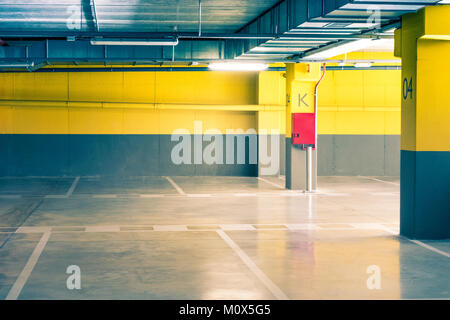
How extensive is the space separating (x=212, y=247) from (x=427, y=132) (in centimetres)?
404

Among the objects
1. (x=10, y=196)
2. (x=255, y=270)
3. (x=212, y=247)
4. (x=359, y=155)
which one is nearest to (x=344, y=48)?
(x=212, y=247)

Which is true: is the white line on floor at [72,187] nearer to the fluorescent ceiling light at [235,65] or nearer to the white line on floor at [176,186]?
the white line on floor at [176,186]

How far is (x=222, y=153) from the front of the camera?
898 inches

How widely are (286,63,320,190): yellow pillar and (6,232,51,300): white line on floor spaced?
9.25m

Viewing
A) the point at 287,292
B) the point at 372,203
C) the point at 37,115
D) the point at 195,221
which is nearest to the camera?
the point at 287,292

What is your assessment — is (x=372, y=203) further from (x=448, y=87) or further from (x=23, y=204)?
(x=23, y=204)

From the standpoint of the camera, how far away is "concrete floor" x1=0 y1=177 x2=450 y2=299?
7.16 meters

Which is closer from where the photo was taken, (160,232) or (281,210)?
(160,232)

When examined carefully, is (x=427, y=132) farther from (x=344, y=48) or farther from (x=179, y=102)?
(x=179, y=102)

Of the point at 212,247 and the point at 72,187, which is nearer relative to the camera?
the point at 212,247

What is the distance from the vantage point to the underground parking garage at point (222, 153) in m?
8.06
